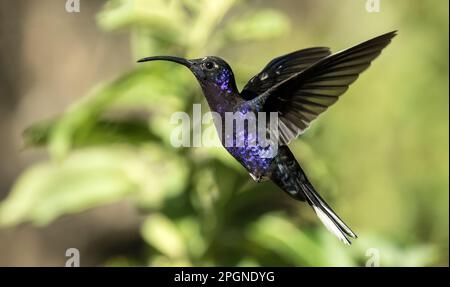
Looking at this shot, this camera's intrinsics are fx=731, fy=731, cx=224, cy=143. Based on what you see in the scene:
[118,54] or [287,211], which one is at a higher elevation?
[118,54]

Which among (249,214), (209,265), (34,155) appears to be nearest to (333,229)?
(209,265)

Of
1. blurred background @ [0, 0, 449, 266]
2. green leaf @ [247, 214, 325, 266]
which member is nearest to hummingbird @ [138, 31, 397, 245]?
green leaf @ [247, 214, 325, 266]

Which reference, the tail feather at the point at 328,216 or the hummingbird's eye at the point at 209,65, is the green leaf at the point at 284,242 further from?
the hummingbird's eye at the point at 209,65

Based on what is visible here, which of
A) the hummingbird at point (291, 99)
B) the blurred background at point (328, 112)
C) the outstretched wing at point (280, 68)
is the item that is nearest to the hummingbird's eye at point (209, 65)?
the hummingbird at point (291, 99)

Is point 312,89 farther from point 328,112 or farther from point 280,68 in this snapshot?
point 328,112

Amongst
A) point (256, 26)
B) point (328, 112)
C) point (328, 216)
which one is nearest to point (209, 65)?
point (328, 216)

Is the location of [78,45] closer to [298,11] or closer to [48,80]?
[48,80]

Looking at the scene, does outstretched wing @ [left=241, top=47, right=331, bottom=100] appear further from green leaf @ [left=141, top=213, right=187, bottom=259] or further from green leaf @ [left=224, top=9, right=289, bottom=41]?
green leaf @ [left=141, top=213, right=187, bottom=259]
